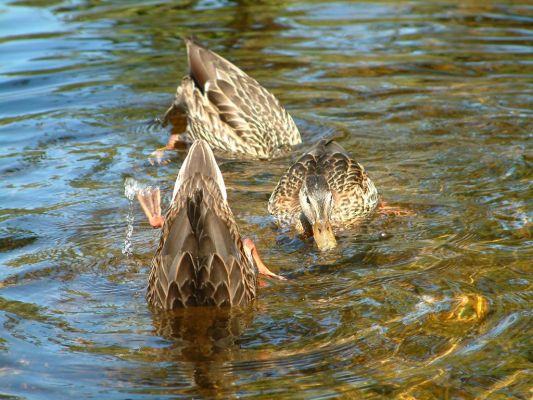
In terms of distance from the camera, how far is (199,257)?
6.69 m

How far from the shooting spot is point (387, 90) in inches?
461

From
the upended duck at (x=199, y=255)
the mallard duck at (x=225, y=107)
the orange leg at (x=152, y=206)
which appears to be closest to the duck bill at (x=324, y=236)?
the upended duck at (x=199, y=255)

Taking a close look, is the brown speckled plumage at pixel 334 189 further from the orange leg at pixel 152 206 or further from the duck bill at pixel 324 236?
the orange leg at pixel 152 206

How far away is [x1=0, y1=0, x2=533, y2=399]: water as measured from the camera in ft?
19.9

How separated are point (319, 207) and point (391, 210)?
761 mm

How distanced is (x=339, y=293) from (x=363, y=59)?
619 centimetres

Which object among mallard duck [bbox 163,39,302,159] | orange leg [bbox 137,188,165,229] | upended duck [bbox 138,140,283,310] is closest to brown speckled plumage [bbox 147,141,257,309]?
upended duck [bbox 138,140,283,310]

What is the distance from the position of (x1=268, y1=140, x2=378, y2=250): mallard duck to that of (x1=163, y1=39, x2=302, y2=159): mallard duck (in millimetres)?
1448

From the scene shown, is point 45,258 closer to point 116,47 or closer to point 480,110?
point 480,110

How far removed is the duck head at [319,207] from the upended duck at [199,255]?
3.96ft

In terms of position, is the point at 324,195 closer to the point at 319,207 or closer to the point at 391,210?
the point at 319,207

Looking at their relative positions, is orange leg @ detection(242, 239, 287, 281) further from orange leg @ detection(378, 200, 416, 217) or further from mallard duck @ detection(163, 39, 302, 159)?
mallard duck @ detection(163, 39, 302, 159)

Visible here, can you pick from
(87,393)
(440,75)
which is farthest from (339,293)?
(440,75)

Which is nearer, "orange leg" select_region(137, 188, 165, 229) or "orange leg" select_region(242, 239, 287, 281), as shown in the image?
"orange leg" select_region(242, 239, 287, 281)
